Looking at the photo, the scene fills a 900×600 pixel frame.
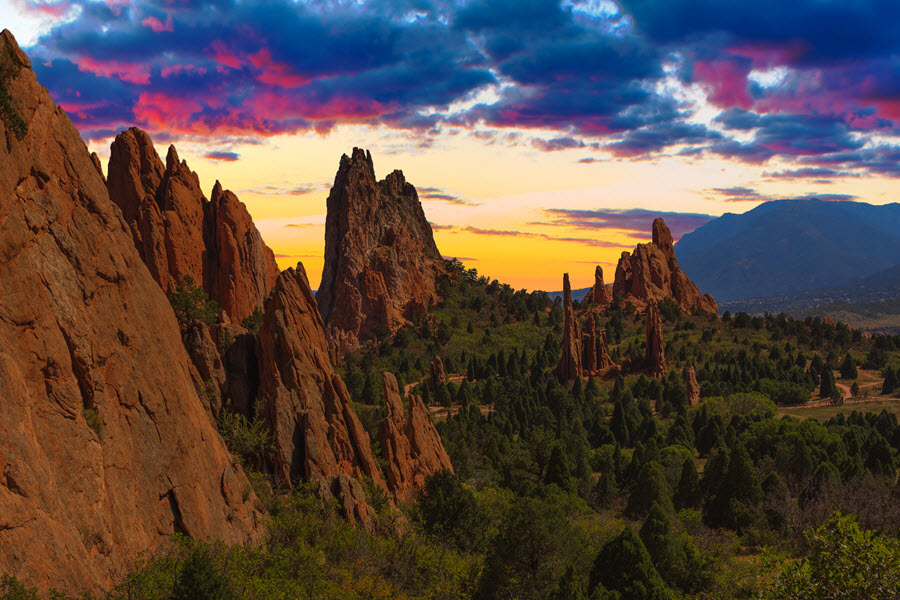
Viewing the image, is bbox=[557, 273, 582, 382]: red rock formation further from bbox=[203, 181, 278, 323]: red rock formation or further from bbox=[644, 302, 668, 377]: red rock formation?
bbox=[203, 181, 278, 323]: red rock formation

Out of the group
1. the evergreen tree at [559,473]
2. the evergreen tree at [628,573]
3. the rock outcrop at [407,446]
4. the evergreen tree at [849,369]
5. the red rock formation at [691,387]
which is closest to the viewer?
the evergreen tree at [628,573]

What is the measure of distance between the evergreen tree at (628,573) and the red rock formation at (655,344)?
11068cm

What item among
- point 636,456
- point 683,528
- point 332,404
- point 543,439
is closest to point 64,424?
point 332,404

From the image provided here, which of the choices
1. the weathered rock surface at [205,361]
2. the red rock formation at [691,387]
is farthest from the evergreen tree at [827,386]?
the weathered rock surface at [205,361]

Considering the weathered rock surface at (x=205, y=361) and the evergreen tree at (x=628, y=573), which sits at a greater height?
the weathered rock surface at (x=205, y=361)

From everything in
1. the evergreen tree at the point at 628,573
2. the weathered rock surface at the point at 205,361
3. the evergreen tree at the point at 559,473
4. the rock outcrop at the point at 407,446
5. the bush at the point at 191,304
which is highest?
the bush at the point at 191,304

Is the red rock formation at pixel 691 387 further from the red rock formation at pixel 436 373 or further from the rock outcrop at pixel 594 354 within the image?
the red rock formation at pixel 436 373

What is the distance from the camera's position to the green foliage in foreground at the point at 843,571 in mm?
20312

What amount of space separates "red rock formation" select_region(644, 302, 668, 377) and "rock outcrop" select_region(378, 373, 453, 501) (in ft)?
311

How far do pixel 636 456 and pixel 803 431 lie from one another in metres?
24.2

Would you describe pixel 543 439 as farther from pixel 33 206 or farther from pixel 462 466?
pixel 33 206

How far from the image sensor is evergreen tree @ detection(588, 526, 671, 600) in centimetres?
3788

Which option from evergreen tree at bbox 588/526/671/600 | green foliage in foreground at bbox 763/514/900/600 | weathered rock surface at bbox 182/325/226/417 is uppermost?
weathered rock surface at bbox 182/325/226/417

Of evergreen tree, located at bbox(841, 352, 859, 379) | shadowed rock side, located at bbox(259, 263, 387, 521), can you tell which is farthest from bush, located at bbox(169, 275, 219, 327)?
evergreen tree, located at bbox(841, 352, 859, 379)
